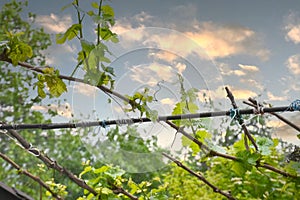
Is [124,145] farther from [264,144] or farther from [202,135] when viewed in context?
[264,144]

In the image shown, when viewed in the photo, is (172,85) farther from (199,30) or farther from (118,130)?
(199,30)

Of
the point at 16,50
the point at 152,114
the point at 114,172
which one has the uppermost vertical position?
the point at 16,50

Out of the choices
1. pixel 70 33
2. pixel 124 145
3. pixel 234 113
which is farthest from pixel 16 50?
pixel 234 113

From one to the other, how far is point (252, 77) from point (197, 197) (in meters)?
0.96

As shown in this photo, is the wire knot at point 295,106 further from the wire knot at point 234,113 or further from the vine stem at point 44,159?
the vine stem at point 44,159

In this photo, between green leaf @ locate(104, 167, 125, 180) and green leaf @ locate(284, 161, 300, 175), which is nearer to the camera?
green leaf @ locate(284, 161, 300, 175)

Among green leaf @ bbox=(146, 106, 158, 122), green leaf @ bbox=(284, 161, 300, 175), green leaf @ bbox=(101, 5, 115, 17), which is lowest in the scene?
green leaf @ bbox=(284, 161, 300, 175)

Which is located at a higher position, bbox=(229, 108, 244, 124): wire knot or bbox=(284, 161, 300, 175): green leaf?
bbox=(229, 108, 244, 124): wire knot

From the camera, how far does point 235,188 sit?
1871 mm

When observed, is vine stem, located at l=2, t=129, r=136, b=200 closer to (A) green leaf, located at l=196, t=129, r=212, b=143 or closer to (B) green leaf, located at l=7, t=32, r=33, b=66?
(B) green leaf, located at l=7, t=32, r=33, b=66

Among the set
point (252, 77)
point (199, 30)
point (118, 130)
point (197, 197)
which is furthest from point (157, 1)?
point (118, 130)

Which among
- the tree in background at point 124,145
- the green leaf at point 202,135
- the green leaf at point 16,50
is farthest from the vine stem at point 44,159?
the green leaf at point 202,135

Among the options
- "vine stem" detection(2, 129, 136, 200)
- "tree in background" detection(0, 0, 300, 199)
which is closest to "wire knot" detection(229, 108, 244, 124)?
"tree in background" detection(0, 0, 300, 199)

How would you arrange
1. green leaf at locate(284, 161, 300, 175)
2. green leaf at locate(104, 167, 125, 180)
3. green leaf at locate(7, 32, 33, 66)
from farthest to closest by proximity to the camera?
green leaf at locate(104, 167, 125, 180), green leaf at locate(284, 161, 300, 175), green leaf at locate(7, 32, 33, 66)
